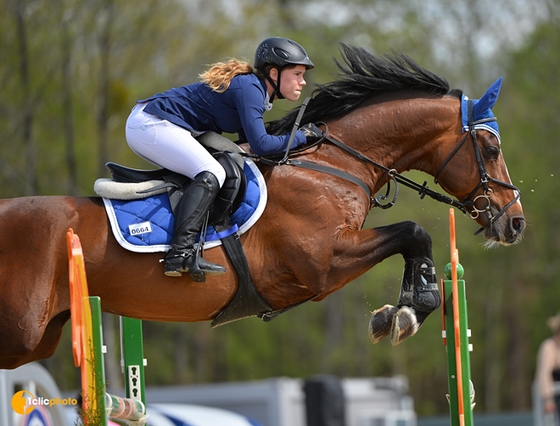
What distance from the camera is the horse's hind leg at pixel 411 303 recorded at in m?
4.79

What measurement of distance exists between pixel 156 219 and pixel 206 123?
66 centimetres

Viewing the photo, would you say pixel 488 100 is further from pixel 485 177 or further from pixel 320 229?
pixel 320 229

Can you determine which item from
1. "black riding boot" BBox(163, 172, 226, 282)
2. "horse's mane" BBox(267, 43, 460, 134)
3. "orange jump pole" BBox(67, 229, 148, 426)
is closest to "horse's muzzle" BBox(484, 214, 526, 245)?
"horse's mane" BBox(267, 43, 460, 134)

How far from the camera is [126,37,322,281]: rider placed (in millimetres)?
4809

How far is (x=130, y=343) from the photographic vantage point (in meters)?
5.50

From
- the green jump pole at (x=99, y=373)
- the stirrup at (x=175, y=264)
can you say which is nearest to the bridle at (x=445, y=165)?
the stirrup at (x=175, y=264)

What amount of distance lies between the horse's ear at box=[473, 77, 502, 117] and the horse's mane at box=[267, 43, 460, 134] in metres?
0.27

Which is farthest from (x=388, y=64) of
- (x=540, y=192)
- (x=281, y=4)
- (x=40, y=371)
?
(x=281, y=4)

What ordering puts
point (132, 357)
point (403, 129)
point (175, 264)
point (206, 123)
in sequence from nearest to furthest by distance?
point (175, 264)
point (206, 123)
point (403, 129)
point (132, 357)

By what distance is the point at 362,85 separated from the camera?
17.8ft

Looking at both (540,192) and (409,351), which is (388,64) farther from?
(409,351)

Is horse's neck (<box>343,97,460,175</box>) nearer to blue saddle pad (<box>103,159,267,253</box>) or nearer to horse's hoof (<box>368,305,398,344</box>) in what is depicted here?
blue saddle pad (<box>103,159,267,253</box>)

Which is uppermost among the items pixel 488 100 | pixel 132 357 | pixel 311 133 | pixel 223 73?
pixel 223 73

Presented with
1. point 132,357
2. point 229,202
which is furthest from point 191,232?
point 132,357
